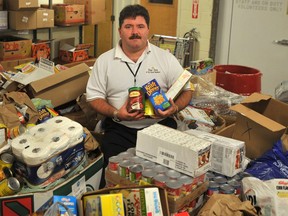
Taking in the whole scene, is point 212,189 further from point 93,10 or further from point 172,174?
point 93,10

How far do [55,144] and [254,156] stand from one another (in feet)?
4.33

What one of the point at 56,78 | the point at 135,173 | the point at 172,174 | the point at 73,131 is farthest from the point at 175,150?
the point at 56,78

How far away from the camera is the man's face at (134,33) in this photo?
2.77m

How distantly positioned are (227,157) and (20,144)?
1.08 m

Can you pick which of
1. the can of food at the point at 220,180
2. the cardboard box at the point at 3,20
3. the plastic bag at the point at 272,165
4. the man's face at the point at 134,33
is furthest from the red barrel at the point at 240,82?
the cardboard box at the point at 3,20

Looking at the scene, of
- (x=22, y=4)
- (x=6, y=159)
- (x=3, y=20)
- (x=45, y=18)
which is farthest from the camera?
(x=45, y=18)

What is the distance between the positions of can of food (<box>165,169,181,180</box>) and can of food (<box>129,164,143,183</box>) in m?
0.13

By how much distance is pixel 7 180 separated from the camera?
6.29ft

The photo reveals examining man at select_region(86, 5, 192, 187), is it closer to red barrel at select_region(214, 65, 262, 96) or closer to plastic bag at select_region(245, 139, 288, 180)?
plastic bag at select_region(245, 139, 288, 180)

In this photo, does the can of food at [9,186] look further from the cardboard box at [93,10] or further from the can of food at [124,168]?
A: the cardboard box at [93,10]

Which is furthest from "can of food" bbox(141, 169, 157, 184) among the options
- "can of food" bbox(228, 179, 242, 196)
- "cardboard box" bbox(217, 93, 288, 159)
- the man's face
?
the man's face

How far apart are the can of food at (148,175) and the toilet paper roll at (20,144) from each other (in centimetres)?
59

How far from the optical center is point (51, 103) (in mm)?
2996

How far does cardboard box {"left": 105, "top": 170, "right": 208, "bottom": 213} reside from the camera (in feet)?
6.03
